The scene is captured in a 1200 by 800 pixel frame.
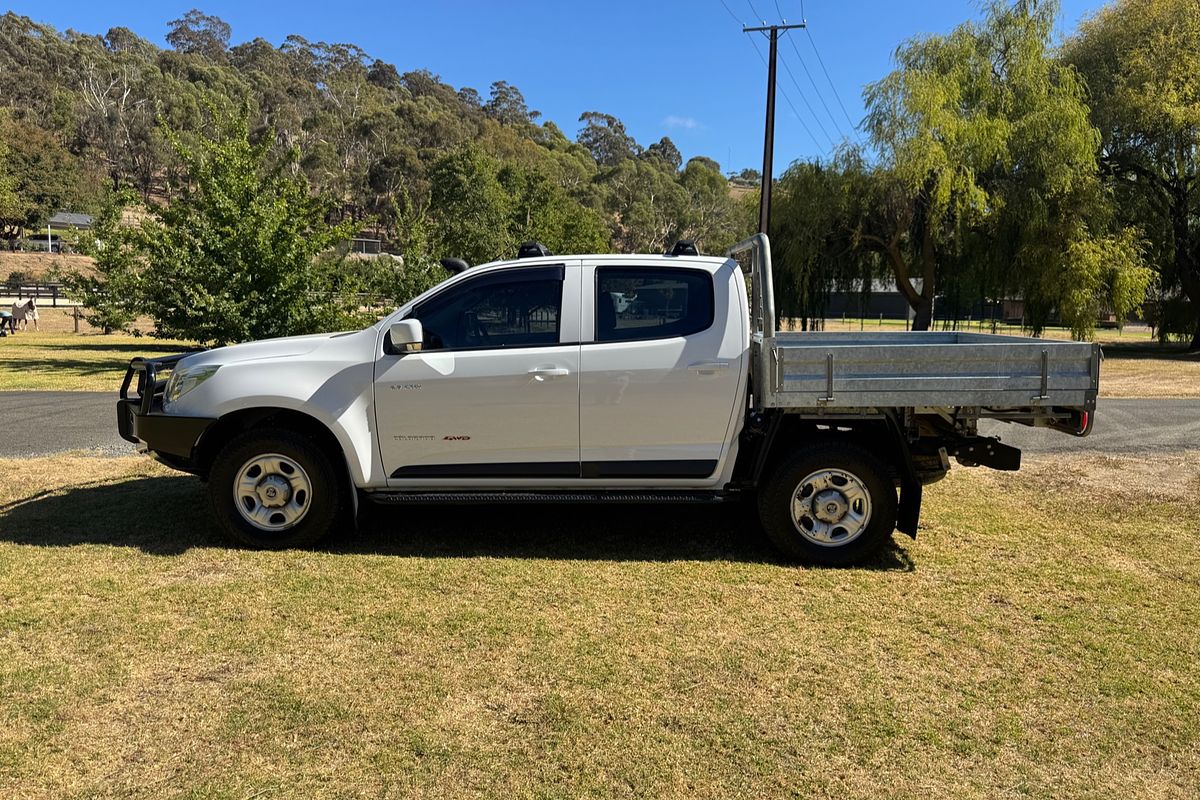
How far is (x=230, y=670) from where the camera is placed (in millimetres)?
3754

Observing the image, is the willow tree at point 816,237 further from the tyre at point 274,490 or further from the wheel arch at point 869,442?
the tyre at point 274,490

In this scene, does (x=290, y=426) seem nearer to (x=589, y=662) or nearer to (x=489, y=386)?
(x=489, y=386)

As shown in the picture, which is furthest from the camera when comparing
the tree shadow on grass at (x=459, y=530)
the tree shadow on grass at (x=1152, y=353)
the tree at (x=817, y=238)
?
the tree shadow on grass at (x=1152, y=353)

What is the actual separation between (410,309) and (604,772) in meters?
3.25

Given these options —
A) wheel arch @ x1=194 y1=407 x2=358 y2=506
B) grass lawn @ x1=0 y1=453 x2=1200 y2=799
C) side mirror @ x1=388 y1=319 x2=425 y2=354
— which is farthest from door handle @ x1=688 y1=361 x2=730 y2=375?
wheel arch @ x1=194 y1=407 x2=358 y2=506

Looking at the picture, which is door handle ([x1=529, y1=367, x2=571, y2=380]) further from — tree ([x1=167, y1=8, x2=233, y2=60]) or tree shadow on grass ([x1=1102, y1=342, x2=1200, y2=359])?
tree ([x1=167, y1=8, x2=233, y2=60])

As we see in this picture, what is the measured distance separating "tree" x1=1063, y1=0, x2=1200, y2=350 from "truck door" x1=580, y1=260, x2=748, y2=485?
983 inches

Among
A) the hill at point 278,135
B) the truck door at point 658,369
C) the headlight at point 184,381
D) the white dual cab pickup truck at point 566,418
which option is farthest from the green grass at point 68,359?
the hill at point 278,135

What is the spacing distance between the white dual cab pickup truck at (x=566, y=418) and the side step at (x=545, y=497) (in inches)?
0.6

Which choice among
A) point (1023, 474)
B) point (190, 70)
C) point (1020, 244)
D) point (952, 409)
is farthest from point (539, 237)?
point (190, 70)

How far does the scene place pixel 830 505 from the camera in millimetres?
5180

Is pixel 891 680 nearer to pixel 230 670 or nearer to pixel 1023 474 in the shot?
pixel 230 670

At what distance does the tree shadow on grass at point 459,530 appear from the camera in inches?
216

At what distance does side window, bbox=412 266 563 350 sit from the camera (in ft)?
17.3
